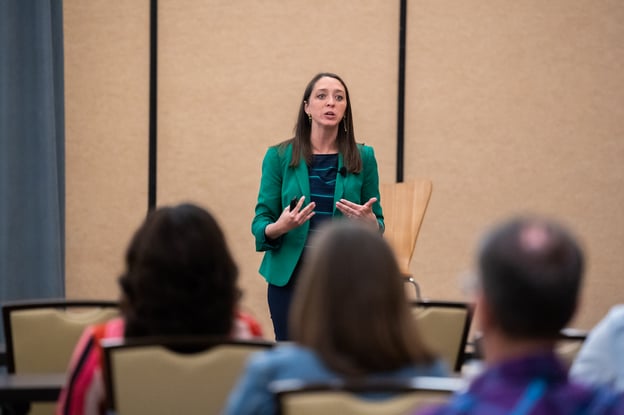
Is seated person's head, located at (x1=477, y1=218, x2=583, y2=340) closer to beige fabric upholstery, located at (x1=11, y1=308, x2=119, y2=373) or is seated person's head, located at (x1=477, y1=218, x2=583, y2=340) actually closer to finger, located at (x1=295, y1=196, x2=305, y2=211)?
beige fabric upholstery, located at (x1=11, y1=308, x2=119, y2=373)

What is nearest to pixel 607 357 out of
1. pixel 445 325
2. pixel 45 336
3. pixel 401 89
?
pixel 445 325

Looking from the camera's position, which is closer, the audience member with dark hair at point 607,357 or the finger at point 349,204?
the audience member with dark hair at point 607,357

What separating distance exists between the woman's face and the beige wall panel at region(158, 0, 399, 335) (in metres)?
2.09

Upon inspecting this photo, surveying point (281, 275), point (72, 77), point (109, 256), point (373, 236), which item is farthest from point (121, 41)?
point (373, 236)

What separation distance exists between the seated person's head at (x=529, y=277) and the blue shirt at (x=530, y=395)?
0.05 metres

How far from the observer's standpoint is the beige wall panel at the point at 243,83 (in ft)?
21.2

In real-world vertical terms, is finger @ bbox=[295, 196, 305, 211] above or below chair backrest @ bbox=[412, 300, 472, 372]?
above

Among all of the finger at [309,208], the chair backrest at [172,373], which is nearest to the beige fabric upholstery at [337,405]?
the chair backrest at [172,373]

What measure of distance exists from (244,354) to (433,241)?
4.54 m

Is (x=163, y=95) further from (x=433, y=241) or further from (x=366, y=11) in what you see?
(x=433, y=241)

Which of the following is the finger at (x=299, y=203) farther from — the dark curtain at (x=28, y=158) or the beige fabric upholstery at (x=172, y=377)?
the dark curtain at (x=28, y=158)

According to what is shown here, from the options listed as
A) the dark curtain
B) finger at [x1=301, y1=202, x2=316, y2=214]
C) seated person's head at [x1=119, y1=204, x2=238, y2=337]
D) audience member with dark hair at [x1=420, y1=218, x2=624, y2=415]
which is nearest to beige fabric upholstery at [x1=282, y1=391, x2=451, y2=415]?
audience member with dark hair at [x1=420, y1=218, x2=624, y2=415]

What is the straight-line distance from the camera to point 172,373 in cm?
204

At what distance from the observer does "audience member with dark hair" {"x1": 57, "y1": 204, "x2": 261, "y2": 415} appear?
2156 millimetres
